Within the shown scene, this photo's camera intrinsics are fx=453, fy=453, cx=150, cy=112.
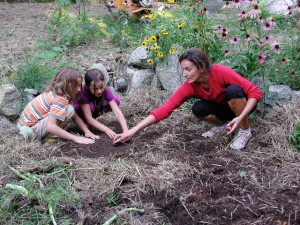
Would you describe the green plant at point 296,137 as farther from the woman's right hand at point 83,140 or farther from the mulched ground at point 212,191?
the woman's right hand at point 83,140

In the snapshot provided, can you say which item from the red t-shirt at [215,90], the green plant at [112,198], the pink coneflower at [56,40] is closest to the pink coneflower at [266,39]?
the red t-shirt at [215,90]

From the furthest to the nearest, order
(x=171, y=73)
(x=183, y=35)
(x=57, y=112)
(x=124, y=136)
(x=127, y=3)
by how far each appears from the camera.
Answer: (x=127, y=3) < (x=171, y=73) < (x=183, y=35) < (x=57, y=112) < (x=124, y=136)

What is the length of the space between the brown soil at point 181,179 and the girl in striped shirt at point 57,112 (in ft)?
0.46

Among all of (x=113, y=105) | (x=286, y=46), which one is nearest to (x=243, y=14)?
(x=286, y=46)

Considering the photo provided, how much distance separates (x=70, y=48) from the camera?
608 centimetres

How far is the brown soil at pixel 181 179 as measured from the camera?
9.63 feet

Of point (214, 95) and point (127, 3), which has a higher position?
point (127, 3)

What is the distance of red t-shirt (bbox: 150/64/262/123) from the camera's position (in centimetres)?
384

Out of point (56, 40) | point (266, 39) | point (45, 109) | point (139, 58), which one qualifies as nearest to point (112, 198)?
point (45, 109)

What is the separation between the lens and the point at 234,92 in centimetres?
380

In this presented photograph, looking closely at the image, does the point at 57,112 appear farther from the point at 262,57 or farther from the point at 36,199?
the point at 262,57

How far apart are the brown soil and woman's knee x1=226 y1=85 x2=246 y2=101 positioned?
1.53 feet

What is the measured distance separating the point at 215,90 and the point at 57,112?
4.68 feet

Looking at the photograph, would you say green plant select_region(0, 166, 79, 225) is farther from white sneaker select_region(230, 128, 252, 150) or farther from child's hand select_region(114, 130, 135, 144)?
white sneaker select_region(230, 128, 252, 150)
